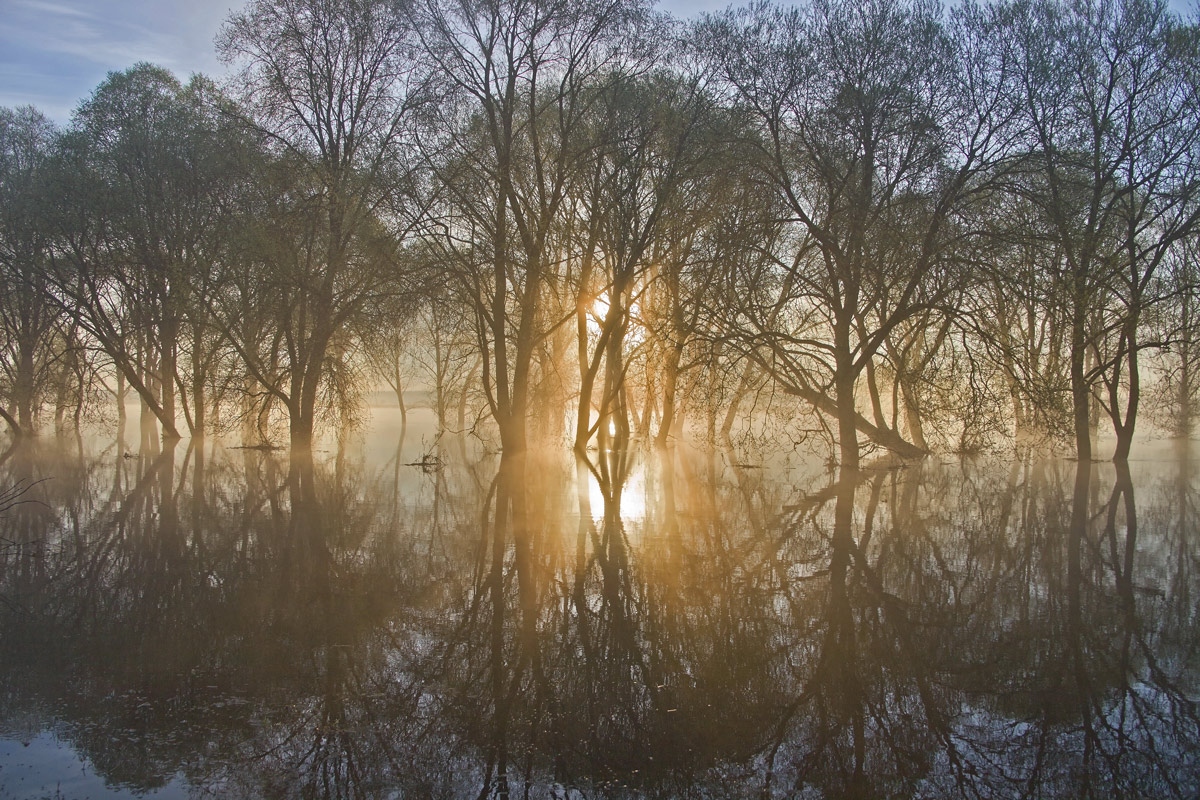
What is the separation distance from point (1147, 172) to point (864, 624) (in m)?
16.2

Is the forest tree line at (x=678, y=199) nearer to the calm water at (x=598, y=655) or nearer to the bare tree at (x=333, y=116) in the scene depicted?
the bare tree at (x=333, y=116)

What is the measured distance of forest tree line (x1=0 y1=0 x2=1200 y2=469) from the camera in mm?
16094

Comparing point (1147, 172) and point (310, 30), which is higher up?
point (310, 30)

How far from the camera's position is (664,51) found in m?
18.7

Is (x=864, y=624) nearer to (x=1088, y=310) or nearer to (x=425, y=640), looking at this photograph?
(x=425, y=640)

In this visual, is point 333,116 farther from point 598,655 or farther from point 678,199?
point 598,655

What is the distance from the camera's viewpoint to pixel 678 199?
18.7 metres

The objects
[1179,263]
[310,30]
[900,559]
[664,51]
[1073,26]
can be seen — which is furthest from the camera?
[1179,263]

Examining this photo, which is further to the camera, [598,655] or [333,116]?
[333,116]

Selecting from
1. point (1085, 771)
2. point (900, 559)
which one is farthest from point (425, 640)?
point (900, 559)

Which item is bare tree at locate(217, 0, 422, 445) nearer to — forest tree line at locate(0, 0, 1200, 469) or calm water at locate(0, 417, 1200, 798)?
forest tree line at locate(0, 0, 1200, 469)

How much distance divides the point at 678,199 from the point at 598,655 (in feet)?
47.6

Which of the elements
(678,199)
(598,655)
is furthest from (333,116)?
(598,655)

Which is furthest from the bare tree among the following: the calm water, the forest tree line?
the calm water
